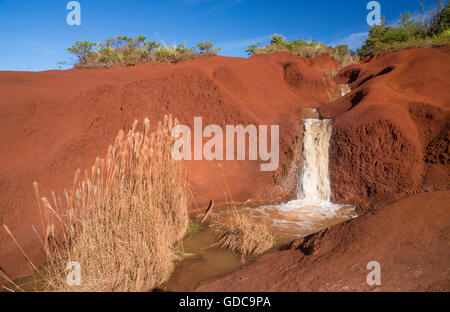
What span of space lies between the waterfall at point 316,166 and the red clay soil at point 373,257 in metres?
3.26

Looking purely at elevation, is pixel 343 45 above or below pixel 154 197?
above

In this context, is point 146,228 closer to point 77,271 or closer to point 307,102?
point 77,271

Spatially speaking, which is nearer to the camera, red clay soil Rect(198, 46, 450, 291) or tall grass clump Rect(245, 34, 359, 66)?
red clay soil Rect(198, 46, 450, 291)

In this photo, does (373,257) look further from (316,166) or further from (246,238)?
(316,166)

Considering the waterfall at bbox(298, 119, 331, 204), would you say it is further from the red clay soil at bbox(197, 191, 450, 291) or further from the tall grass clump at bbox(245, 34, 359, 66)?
the tall grass clump at bbox(245, 34, 359, 66)

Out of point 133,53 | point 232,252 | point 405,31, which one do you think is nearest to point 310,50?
point 405,31

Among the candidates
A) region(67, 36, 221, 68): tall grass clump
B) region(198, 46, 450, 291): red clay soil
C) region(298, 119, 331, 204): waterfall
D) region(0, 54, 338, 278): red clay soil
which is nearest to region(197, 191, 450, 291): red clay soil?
region(198, 46, 450, 291): red clay soil

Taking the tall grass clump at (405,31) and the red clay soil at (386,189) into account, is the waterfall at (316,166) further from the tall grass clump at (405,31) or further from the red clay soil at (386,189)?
the tall grass clump at (405,31)

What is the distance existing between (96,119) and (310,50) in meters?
11.9

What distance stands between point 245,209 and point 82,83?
4.22 m

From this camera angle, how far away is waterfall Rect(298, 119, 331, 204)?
19.4 feet

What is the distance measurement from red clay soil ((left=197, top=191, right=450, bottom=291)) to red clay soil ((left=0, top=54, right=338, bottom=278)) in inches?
108
